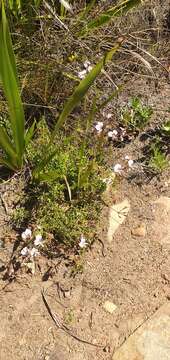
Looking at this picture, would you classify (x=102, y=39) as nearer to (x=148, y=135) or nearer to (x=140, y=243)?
(x=148, y=135)

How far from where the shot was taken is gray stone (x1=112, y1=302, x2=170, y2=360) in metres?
2.33

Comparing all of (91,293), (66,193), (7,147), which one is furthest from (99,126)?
(91,293)

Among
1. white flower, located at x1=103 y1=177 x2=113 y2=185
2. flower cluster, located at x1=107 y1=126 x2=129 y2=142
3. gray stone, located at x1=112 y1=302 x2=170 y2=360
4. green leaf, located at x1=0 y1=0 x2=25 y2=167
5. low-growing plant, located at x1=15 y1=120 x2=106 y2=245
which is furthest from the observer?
flower cluster, located at x1=107 y1=126 x2=129 y2=142

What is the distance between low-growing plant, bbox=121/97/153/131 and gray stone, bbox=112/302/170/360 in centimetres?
104

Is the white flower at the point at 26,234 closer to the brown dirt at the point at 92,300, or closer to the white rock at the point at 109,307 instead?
the brown dirt at the point at 92,300

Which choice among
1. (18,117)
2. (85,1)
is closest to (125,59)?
(85,1)

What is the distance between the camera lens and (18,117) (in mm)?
2354

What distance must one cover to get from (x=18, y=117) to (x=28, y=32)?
0.80m

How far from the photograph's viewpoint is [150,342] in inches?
93.0

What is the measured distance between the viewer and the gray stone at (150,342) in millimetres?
2328

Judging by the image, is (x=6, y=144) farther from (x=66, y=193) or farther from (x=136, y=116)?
(x=136, y=116)

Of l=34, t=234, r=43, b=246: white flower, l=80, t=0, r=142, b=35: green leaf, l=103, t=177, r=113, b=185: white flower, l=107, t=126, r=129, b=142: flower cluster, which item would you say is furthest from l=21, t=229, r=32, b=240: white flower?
l=80, t=0, r=142, b=35: green leaf

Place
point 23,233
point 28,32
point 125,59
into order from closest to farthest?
point 23,233 < point 28,32 < point 125,59

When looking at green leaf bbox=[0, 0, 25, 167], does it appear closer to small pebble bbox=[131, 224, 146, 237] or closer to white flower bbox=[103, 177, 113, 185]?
white flower bbox=[103, 177, 113, 185]
